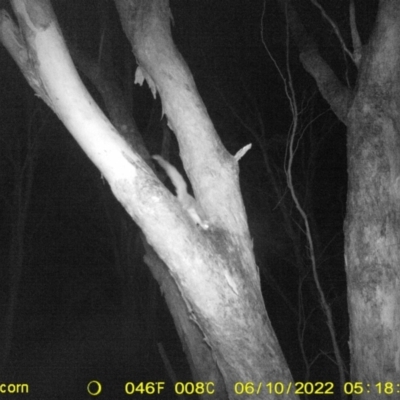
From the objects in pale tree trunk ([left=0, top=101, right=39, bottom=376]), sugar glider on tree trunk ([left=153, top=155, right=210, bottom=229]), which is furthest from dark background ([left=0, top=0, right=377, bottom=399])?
sugar glider on tree trunk ([left=153, top=155, right=210, bottom=229])

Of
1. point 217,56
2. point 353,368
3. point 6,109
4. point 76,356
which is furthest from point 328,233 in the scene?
point 353,368

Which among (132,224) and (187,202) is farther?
(132,224)

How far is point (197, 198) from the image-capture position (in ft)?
8.74

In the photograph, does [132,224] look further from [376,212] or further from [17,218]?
[376,212]

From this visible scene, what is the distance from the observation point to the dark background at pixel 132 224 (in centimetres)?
842

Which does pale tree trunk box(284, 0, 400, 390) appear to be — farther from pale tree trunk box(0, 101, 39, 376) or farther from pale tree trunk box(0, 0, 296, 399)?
pale tree trunk box(0, 101, 39, 376)

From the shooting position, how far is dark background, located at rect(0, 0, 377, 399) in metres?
8.42

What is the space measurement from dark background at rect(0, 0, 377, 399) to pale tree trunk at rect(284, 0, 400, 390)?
3.17 m

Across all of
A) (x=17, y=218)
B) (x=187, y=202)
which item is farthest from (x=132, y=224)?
(x=187, y=202)

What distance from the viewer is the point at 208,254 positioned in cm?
233

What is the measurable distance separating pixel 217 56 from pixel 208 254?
30.0 ft

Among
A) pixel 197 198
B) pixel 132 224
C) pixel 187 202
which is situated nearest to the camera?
pixel 197 198

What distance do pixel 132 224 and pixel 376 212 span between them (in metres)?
7.46

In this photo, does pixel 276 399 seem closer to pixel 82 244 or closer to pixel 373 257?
pixel 373 257
